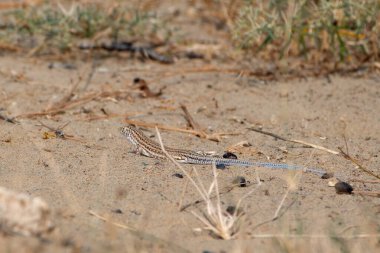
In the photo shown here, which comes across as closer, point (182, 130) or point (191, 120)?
point (182, 130)

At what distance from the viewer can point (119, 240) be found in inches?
145

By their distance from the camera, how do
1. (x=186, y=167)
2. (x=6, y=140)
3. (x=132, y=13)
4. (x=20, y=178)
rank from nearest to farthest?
(x=20, y=178) < (x=186, y=167) < (x=6, y=140) < (x=132, y=13)

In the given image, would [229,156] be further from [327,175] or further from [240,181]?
[327,175]

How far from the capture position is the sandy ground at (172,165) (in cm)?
384

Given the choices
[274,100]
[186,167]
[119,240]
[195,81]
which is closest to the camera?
[119,240]

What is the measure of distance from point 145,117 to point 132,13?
220 centimetres

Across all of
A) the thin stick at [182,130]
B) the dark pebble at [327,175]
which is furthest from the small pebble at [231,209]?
the thin stick at [182,130]

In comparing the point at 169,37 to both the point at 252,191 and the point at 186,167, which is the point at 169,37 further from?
the point at 252,191

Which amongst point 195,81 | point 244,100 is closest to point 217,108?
point 244,100

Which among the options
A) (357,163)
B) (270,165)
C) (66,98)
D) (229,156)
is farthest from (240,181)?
(66,98)

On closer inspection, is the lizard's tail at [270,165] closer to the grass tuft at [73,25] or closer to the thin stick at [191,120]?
the thin stick at [191,120]

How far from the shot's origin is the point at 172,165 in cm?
503

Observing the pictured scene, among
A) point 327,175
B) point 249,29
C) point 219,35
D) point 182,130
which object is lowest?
point 219,35

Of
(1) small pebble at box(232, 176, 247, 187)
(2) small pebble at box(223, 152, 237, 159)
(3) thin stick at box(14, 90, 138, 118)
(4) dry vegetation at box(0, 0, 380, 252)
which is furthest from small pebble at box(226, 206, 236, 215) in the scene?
(3) thin stick at box(14, 90, 138, 118)
